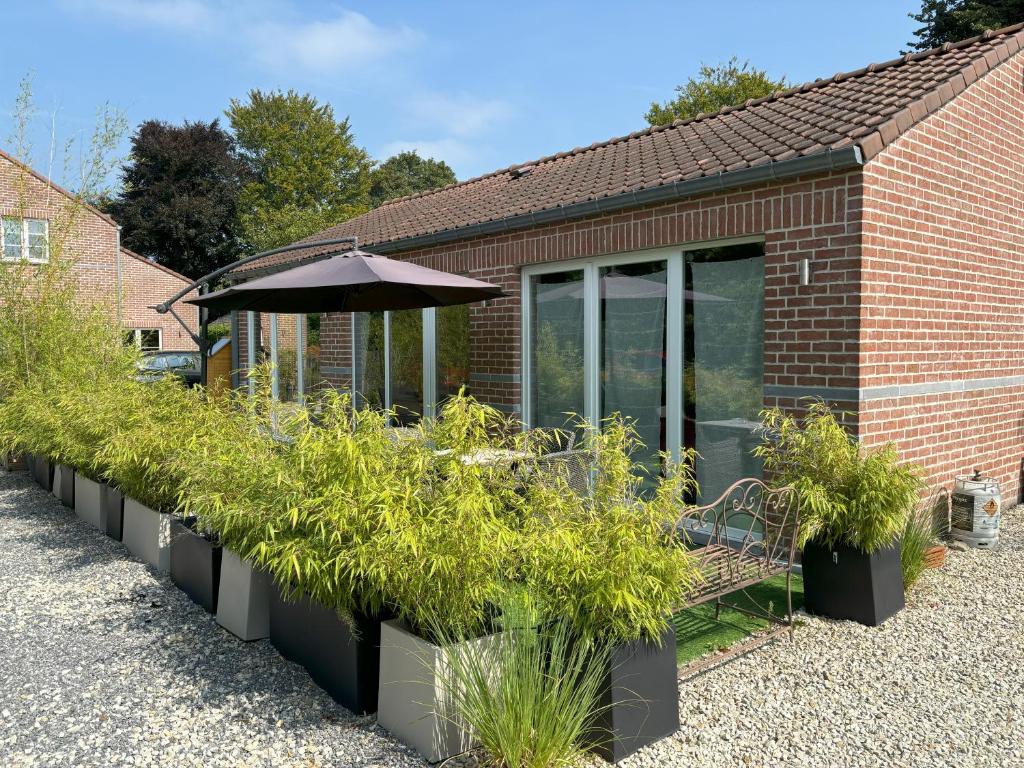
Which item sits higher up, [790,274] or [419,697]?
[790,274]

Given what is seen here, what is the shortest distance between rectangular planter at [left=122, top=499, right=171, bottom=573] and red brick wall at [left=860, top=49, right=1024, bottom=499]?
5127 millimetres

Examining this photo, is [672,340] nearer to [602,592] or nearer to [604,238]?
[604,238]

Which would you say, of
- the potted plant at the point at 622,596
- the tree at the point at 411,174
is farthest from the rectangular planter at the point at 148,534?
the tree at the point at 411,174

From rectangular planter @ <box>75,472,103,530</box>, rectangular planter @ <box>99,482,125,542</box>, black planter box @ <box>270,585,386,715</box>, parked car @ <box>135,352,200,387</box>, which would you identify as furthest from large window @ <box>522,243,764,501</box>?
parked car @ <box>135,352,200,387</box>

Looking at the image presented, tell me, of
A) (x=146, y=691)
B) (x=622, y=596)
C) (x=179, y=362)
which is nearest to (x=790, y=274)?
(x=622, y=596)

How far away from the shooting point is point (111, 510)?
670 cm

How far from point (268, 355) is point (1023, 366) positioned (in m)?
11.3

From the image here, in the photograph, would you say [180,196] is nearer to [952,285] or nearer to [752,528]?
[952,285]

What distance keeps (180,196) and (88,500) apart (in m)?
33.0

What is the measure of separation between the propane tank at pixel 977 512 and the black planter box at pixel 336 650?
17.4 ft

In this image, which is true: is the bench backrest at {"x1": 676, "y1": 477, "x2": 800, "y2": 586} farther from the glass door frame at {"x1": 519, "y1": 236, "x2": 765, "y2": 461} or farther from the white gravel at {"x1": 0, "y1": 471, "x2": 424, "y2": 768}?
the white gravel at {"x1": 0, "y1": 471, "x2": 424, "y2": 768}

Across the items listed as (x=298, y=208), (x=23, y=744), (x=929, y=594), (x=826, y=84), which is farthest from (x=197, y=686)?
(x=298, y=208)

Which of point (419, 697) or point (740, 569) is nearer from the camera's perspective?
point (419, 697)

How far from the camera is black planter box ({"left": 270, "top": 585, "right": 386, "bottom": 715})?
11.3 feet
